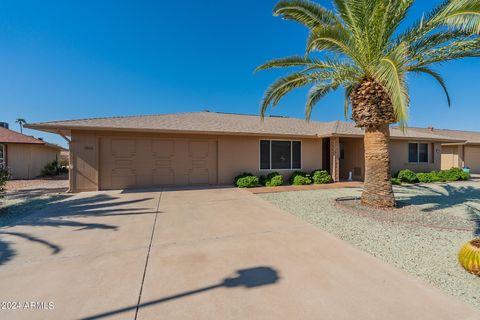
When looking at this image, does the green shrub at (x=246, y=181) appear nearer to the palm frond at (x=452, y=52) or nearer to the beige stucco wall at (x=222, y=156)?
the beige stucco wall at (x=222, y=156)

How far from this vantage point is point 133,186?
34.7ft

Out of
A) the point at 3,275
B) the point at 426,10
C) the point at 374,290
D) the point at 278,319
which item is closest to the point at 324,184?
the point at 426,10

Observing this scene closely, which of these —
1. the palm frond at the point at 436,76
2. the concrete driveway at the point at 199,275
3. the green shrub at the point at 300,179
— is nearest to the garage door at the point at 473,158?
the palm frond at the point at 436,76

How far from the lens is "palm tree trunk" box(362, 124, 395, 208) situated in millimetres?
6707

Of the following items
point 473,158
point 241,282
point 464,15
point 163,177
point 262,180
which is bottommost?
point 241,282

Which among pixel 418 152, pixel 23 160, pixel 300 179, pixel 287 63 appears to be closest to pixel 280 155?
pixel 300 179

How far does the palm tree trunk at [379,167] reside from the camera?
6707 mm

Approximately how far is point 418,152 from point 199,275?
18.3 meters

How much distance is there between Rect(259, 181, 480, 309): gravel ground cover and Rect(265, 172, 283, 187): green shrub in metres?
2.43

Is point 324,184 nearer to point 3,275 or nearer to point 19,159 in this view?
point 3,275

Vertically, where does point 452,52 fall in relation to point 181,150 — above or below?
above

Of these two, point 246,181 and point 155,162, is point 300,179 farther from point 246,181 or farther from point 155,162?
point 155,162

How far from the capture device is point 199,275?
3145 millimetres

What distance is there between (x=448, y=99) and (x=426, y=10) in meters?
3.69
